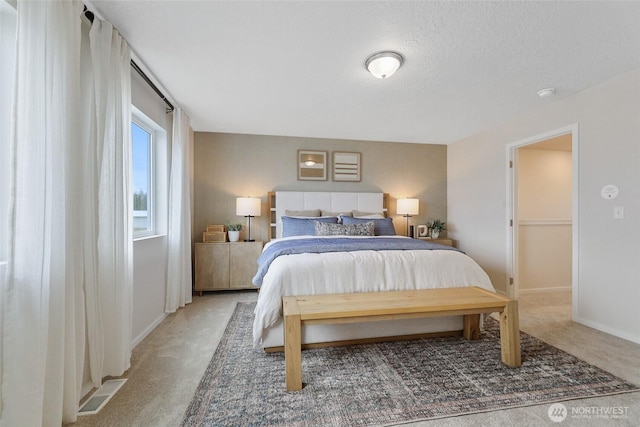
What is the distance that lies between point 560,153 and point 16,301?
5733mm

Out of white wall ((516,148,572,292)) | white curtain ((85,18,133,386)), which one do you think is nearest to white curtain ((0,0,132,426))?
white curtain ((85,18,133,386))

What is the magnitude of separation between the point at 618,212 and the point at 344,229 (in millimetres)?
2597

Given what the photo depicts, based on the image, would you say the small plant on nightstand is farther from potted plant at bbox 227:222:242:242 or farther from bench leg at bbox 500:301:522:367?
bench leg at bbox 500:301:522:367

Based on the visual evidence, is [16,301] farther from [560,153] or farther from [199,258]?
[560,153]

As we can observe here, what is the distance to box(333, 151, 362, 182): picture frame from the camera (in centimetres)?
438

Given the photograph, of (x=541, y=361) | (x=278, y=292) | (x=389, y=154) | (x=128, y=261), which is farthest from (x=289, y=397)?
(x=389, y=154)

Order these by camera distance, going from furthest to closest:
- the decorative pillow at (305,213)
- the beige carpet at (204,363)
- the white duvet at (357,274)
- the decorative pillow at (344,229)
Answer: the decorative pillow at (305,213) → the decorative pillow at (344,229) → the white duvet at (357,274) → the beige carpet at (204,363)

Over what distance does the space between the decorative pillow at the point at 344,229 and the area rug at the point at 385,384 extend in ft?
4.90

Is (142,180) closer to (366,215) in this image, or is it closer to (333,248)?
(333,248)

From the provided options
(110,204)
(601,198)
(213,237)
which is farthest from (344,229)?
(601,198)

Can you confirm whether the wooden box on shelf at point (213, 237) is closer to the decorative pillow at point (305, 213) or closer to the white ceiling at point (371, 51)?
the decorative pillow at point (305, 213)

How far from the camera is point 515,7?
157 centimetres

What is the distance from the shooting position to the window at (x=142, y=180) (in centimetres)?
252

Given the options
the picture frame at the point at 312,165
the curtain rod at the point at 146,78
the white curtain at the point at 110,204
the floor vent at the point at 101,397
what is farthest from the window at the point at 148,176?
the picture frame at the point at 312,165
